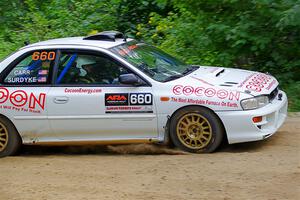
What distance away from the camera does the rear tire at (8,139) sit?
7.80 metres

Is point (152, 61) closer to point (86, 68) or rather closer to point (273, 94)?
point (86, 68)

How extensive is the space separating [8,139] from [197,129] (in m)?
2.49

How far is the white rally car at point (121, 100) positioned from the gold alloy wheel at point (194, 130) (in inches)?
0.5

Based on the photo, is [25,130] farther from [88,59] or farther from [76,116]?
[88,59]

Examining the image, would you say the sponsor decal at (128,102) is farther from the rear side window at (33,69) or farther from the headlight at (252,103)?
the headlight at (252,103)

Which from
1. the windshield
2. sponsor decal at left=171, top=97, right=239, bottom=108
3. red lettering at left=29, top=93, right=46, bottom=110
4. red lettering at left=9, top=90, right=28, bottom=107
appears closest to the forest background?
the windshield

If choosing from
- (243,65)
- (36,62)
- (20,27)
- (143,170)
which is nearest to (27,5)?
(20,27)

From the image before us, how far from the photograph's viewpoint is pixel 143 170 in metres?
6.69

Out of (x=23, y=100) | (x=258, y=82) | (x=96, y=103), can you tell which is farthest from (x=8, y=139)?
(x=258, y=82)

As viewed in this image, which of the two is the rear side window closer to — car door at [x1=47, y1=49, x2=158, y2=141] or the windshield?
car door at [x1=47, y1=49, x2=158, y2=141]

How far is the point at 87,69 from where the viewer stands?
7703 millimetres

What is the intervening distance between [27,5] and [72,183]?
12489mm

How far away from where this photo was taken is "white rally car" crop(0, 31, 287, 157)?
7223 mm

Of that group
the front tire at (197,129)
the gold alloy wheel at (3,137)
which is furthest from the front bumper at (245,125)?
the gold alloy wheel at (3,137)
